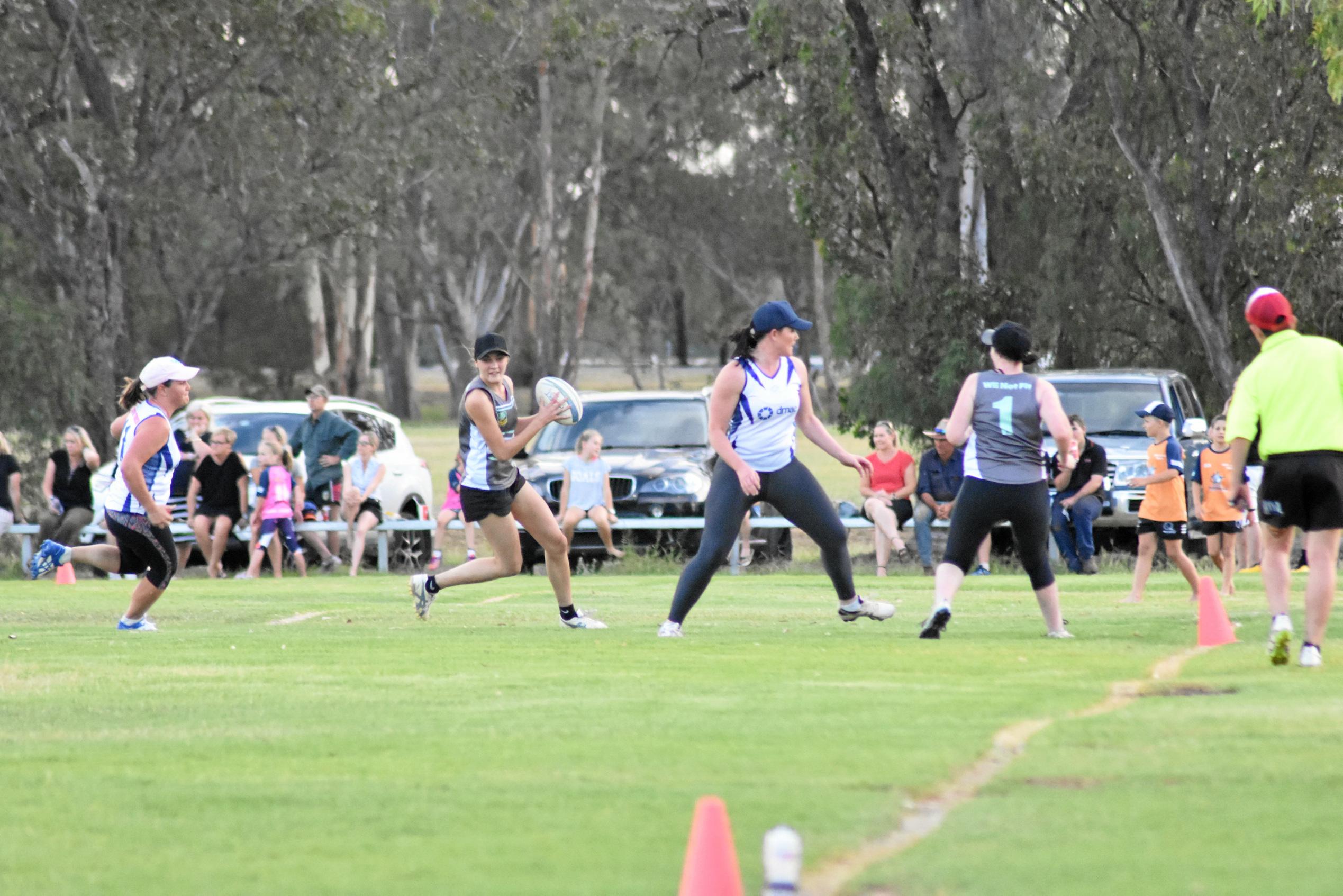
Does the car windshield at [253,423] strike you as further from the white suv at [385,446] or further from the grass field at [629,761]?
the grass field at [629,761]

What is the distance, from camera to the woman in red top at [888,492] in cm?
1975

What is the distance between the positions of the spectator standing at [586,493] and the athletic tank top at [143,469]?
291 inches

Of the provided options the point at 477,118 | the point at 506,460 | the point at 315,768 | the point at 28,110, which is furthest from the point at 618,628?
the point at 477,118

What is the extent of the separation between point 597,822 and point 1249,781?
217cm

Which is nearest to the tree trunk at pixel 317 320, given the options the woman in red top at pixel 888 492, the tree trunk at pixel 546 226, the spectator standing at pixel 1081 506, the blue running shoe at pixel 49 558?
the tree trunk at pixel 546 226

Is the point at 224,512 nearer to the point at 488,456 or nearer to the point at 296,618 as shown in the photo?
the point at 296,618

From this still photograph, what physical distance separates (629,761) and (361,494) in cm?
1432

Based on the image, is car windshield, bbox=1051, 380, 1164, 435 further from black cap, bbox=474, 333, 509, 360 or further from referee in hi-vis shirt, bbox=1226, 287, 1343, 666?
referee in hi-vis shirt, bbox=1226, 287, 1343, 666

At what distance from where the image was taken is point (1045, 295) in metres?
24.7

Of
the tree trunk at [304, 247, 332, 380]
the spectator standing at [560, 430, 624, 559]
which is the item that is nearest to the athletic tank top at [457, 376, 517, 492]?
the spectator standing at [560, 430, 624, 559]

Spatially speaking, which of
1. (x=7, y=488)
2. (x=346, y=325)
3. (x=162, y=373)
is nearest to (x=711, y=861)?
(x=162, y=373)

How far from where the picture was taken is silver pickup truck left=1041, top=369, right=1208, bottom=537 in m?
20.4

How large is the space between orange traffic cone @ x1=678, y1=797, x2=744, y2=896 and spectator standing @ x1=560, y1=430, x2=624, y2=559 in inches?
594

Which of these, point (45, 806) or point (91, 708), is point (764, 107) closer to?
point (91, 708)
